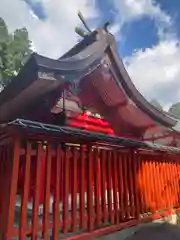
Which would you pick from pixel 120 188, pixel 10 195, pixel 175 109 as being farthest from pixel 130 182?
pixel 175 109

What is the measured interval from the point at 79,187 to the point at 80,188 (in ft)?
0.28

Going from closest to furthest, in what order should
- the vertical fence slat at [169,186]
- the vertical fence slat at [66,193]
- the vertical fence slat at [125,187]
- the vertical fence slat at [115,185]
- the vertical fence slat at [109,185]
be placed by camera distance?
the vertical fence slat at [66,193] < the vertical fence slat at [109,185] < the vertical fence slat at [115,185] < the vertical fence slat at [125,187] < the vertical fence slat at [169,186]

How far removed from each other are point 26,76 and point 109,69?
9.35 feet

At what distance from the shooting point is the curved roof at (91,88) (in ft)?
16.0

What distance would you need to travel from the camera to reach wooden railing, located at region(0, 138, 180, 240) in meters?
4.00

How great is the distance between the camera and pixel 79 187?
16.3 feet

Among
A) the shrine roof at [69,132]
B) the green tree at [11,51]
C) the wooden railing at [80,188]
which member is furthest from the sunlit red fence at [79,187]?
the green tree at [11,51]

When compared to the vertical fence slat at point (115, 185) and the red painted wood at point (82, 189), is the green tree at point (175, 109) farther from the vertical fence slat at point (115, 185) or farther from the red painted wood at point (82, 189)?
the red painted wood at point (82, 189)

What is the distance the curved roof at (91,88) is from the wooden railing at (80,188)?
1.19 metres

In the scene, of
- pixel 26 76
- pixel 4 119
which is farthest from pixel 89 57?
pixel 4 119

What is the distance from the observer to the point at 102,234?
4.99 meters

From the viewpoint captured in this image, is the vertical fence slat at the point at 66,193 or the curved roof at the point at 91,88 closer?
the vertical fence slat at the point at 66,193

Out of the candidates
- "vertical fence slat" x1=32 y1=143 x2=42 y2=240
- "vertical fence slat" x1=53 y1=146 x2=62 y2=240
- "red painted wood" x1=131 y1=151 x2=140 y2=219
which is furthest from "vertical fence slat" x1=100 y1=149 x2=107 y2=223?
"vertical fence slat" x1=32 y1=143 x2=42 y2=240

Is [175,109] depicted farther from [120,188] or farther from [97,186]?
[97,186]
